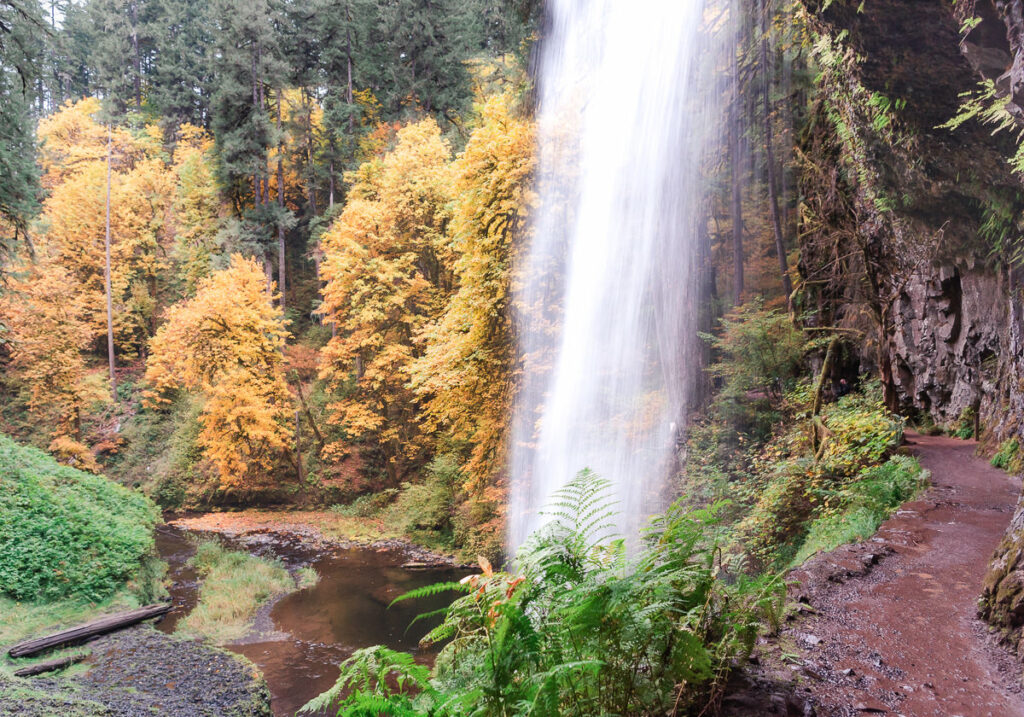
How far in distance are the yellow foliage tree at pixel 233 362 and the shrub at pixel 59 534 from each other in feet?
19.3

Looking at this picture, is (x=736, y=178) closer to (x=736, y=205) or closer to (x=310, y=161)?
(x=736, y=205)

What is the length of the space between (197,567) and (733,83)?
17.0 m

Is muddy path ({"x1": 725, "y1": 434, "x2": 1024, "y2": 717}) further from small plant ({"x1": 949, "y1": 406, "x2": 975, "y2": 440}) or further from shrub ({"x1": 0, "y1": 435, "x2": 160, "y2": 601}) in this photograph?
shrub ({"x1": 0, "y1": 435, "x2": 160, "y2": 601})

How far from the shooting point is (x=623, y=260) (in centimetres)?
1223

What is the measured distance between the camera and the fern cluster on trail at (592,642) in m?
2.35

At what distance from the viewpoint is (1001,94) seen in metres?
4.41

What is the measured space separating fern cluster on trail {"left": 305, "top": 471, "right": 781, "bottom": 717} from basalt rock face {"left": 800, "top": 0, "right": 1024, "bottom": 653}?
1.99m

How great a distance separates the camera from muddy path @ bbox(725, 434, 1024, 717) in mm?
2729

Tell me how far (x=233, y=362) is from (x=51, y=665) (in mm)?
12180

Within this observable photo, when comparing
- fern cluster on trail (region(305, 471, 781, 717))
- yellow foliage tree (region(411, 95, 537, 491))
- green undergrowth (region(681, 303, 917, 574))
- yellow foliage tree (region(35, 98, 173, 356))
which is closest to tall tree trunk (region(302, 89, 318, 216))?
yellow foliage tree (region(35, 98, 173, 356))

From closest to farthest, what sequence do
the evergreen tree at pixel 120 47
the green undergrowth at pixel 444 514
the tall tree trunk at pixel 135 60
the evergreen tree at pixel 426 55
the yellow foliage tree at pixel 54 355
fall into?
the green undergrowth at pixel 444 514 < the yellow foliage tree at pixel 54 355 < the evergreen tree at pixel 426 55 < the evergreen tree at pixel 120 47 < the tall tree trunk at pixel 135 60

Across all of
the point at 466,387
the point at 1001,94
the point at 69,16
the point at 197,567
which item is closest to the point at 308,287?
the point at 197,567

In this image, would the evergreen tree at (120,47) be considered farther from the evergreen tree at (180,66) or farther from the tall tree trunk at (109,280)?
the tall tree trunk at (109,280)

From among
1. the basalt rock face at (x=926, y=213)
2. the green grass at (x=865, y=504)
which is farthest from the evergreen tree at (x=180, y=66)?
the green grass at (x=865, y=504)
